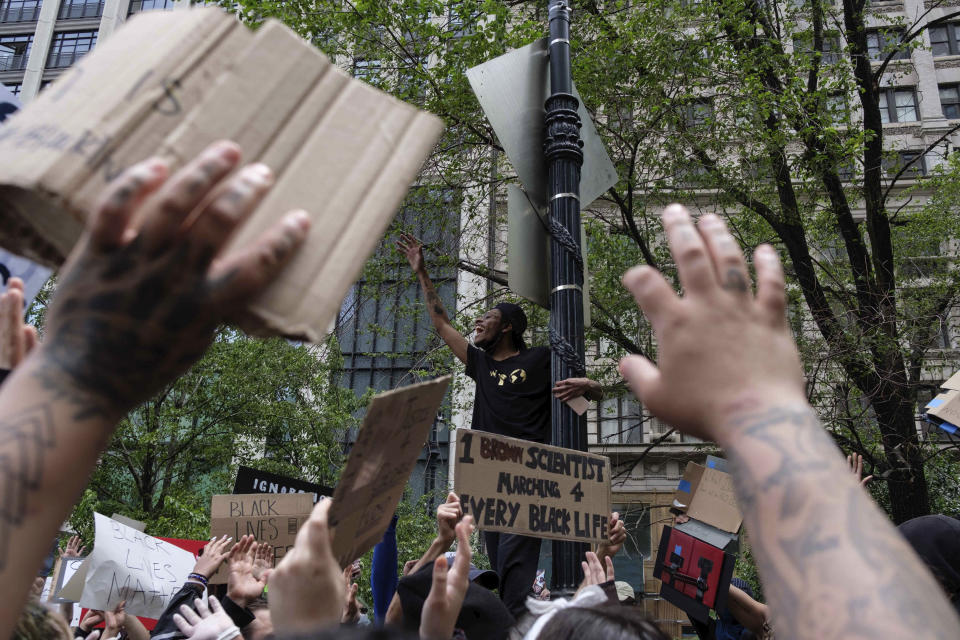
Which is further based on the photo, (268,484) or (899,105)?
(899,105)

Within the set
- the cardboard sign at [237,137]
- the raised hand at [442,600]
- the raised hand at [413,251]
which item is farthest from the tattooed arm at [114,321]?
the raised hand at [413,251]

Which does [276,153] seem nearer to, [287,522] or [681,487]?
[287,522]

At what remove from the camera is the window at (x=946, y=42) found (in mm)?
27844

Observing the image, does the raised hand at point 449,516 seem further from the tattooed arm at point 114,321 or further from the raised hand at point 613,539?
the tattooed arm at point 114,321

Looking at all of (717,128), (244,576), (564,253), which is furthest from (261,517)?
(717,128)

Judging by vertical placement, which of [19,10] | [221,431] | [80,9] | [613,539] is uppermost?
[19,10]

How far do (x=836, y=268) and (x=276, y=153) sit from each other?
1175cm

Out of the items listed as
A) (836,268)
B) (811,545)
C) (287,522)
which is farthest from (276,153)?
(836,268)

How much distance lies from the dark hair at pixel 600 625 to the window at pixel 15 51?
1810 inches

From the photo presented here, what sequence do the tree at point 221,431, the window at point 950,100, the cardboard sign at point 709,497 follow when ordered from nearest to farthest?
the cardboard sign at point 709,497
the tree at point 221,431
the window at point 950,100

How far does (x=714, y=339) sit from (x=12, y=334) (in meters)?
1.49

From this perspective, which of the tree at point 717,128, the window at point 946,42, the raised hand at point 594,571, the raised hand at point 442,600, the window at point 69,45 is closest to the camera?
the raised hand at point 442,600

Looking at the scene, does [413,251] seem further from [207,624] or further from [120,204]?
[120,204]

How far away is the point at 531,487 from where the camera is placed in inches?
137
